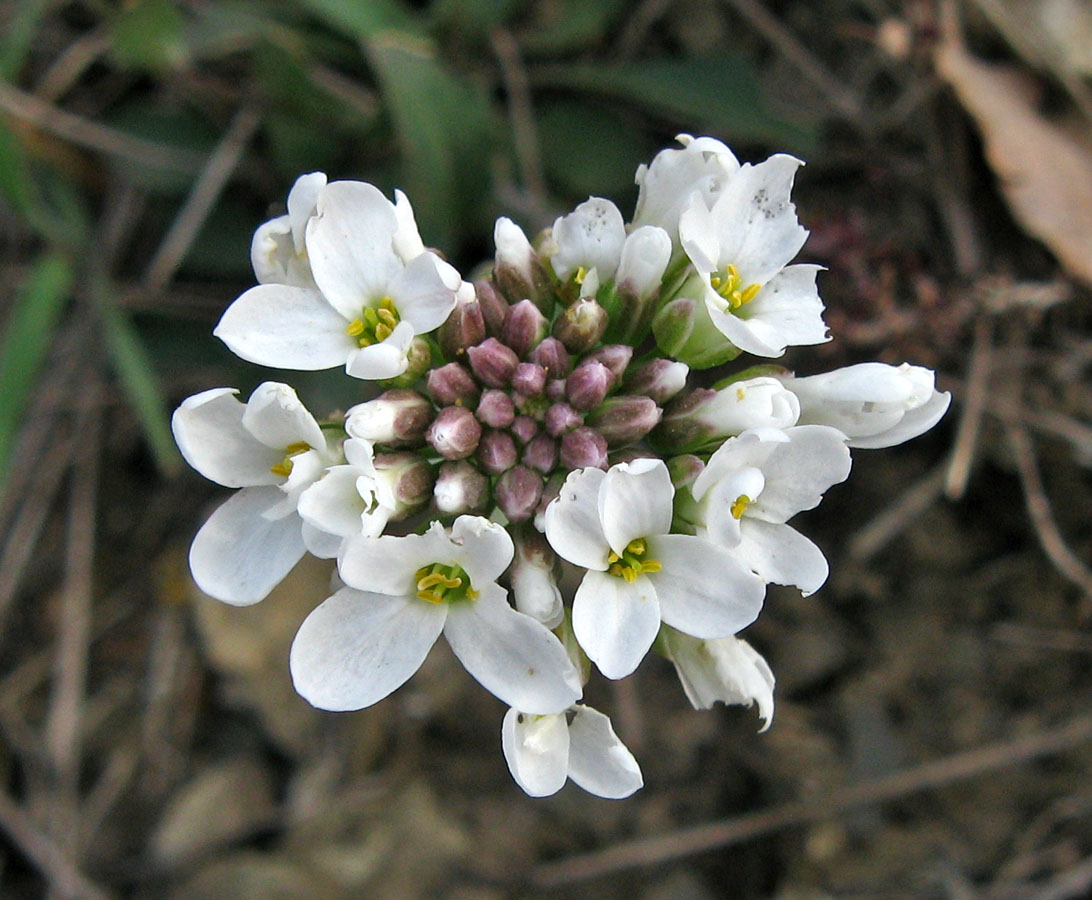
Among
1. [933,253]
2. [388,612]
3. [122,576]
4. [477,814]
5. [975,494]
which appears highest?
[933,253]

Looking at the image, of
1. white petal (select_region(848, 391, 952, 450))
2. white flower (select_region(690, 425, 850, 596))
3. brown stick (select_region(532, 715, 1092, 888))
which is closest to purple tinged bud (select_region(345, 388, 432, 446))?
white flower (select_region(690, 425, 850, 596))

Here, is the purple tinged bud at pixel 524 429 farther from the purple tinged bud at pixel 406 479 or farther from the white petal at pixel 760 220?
the white petal at pixel 760 220

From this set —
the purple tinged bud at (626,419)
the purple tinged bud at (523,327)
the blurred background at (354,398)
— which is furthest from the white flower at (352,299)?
the blurred background at (354,398)

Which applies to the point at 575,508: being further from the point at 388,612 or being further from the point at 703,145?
the point at 703,145

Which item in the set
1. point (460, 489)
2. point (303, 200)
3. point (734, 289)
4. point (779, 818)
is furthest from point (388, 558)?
point (779, 818)

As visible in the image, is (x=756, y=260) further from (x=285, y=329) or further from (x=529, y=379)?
(x=285, y=329)

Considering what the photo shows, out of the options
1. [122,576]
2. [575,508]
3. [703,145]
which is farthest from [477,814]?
[703,145]
